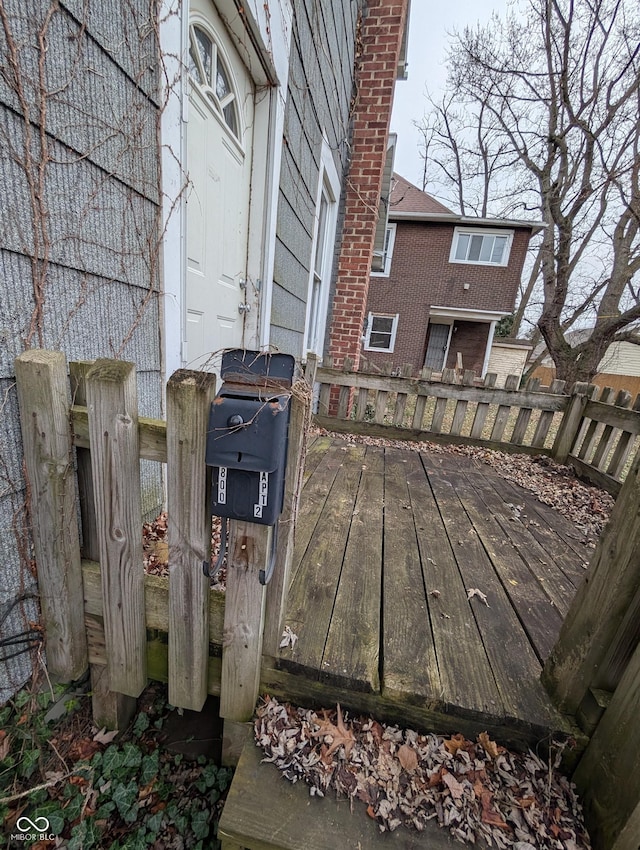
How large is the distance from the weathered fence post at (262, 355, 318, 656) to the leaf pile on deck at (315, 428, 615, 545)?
6.84ft

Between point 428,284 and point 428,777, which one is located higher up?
point 428,284

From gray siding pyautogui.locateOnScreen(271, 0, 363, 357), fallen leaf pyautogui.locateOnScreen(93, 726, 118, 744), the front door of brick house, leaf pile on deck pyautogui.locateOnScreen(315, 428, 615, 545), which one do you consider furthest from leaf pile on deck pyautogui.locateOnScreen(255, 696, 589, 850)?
the front door of brick house

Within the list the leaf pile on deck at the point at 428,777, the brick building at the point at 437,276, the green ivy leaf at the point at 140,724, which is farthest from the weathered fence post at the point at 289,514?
the brick building at the point at 437,276

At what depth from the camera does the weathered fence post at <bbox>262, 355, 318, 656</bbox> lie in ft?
3.02

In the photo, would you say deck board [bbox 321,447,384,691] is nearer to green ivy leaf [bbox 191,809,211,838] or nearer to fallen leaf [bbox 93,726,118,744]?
green ivy leaf [bbox 191,809,211,838]

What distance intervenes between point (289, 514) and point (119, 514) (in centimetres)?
49

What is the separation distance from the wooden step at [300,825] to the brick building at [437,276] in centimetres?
1354

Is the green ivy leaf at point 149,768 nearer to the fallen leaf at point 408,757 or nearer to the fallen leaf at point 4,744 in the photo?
the fallen leaf at point 4,744

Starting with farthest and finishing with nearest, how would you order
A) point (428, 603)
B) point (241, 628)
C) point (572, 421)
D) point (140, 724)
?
point (572, 421)
point (428, 603)
point (140, 724)
point (241, 628)

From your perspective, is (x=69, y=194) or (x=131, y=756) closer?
(x=69, y=194)

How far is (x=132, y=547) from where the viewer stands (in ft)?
3.50

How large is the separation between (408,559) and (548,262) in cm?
1148

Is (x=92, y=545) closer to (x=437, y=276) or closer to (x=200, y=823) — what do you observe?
(x=200, y=823)

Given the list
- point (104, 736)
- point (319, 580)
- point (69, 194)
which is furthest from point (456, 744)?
point (69, 194)
